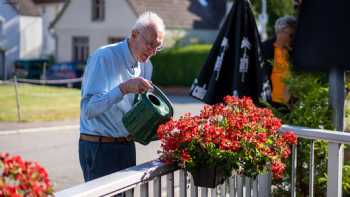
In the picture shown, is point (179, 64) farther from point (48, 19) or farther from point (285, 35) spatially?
point (285, 35)

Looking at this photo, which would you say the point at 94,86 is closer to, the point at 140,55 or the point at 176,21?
the point at 140,55

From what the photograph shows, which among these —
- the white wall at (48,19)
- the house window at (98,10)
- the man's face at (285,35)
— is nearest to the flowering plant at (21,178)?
the man's face at (285,35)

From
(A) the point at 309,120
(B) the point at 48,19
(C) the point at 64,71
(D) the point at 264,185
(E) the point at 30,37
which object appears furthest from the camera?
(B) the point at 48,19

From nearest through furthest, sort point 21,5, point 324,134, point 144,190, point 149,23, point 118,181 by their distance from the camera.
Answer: point 118,181 < point 144,190 < point 149,23 < point 324,134 < point 21,5

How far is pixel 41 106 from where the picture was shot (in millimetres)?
→ 19281

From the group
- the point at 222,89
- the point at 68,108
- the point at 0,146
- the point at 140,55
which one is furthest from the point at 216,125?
the point at 68,108

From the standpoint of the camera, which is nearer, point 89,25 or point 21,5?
point 21,5

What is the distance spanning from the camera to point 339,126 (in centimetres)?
474

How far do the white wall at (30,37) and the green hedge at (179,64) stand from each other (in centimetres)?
1536

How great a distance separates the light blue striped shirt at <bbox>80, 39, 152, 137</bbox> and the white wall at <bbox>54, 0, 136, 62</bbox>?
110 feet

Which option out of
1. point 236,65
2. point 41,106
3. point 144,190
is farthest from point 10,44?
point 144,190

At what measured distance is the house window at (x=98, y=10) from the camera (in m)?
39.0

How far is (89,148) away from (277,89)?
2.53 meters

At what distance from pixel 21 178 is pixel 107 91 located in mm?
1439
